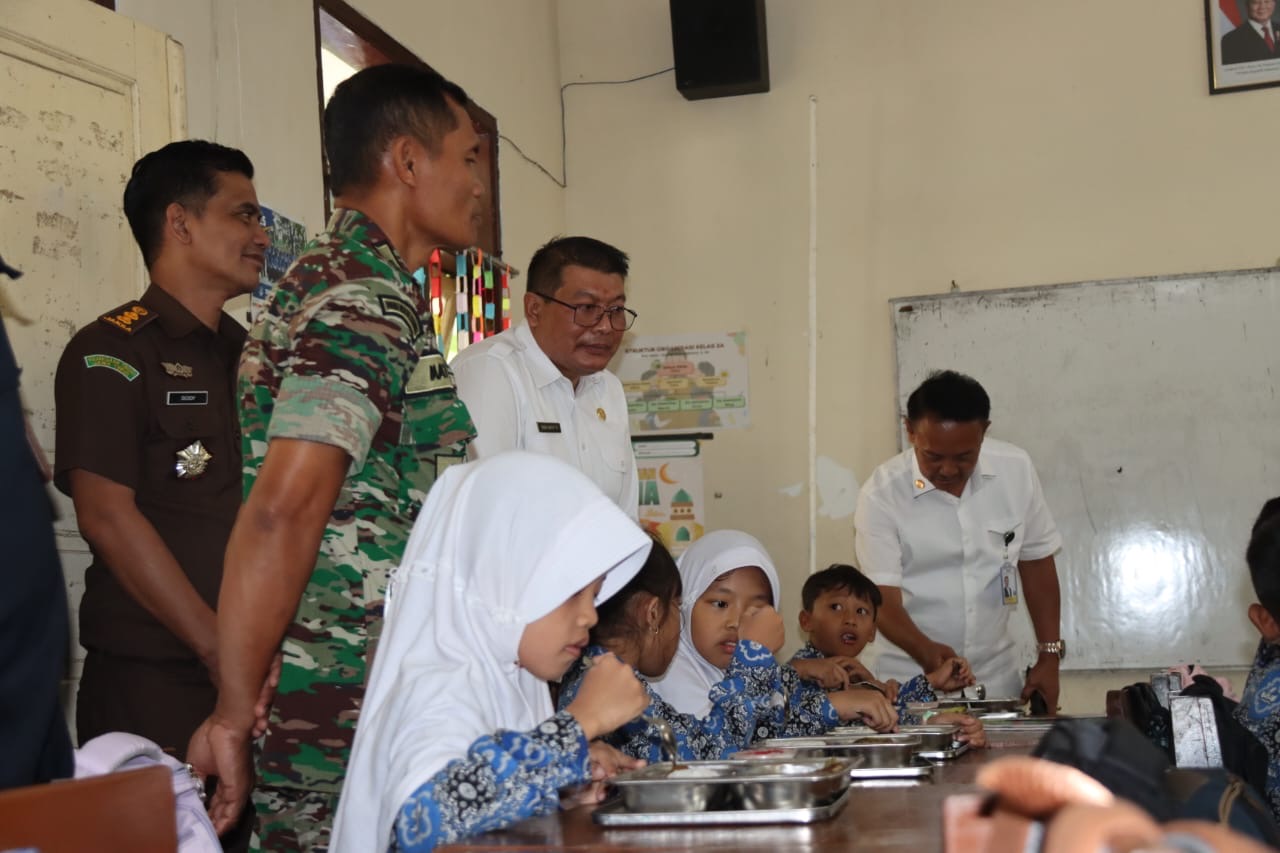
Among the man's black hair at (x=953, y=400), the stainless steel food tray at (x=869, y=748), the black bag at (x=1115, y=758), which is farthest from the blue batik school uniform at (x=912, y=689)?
the black bag at (x=1115, y=758)

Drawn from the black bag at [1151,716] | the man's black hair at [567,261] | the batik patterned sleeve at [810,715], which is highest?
the man's black hair at [567,261]

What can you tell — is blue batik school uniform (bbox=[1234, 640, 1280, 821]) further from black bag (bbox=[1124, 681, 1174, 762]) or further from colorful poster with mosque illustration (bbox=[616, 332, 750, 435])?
colorful poster with mosque illustration (bbox=[616, 332, 750, 435])

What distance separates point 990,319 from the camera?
16.3 feet

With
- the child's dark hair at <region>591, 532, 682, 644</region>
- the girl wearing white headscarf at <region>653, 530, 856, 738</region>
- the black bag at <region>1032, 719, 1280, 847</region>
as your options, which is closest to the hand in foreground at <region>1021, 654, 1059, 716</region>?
the girl wearing white headscarf at <region>653, 530, 856, 738</region>

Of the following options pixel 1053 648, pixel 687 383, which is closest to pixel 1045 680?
pixel 1053 648

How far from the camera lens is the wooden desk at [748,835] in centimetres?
117

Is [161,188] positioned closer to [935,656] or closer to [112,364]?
[112,364]

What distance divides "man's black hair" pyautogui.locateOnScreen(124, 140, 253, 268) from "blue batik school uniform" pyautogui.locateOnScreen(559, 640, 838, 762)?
1.13 meters

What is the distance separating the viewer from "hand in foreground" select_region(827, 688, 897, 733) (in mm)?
2473

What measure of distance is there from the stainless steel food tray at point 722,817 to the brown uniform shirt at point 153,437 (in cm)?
120

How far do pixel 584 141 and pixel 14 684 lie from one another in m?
4.76

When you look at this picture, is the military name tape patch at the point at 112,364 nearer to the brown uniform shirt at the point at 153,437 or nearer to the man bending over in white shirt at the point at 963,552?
the brown uniform shirt at the point at 153,437

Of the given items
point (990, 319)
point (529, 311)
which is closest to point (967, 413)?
point (529, 311)

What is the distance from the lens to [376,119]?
6.44 feet
